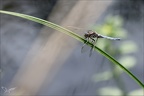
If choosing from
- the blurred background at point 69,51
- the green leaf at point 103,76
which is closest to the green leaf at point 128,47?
the blurred background at point 69,51

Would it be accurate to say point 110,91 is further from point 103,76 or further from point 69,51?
point 69,51

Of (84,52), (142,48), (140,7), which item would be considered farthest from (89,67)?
(140,7)

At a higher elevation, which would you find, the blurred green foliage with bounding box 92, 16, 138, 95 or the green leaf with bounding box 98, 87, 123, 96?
the blurred green foliage with bounding box 92, 16, 138, 95

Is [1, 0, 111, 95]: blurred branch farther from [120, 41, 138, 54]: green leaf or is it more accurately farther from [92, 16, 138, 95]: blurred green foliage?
[120, 41, 138, 54]: green leaf

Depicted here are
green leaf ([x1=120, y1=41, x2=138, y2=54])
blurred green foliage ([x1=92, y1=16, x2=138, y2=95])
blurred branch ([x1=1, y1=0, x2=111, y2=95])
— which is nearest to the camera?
blurred branch ([x1=1, y1=0, x2=111, y2=95])

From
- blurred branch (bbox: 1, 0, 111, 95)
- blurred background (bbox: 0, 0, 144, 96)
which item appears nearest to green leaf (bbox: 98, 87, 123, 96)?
blurred background (bbox: 0, 0, 144, 96)

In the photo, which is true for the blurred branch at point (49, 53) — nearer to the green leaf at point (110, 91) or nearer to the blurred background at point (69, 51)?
the blurred background at point (69, 51)

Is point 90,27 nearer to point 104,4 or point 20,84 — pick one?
point 104,4

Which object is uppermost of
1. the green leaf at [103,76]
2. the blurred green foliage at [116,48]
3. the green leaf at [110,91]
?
the blurred green foliage at [116,48]
